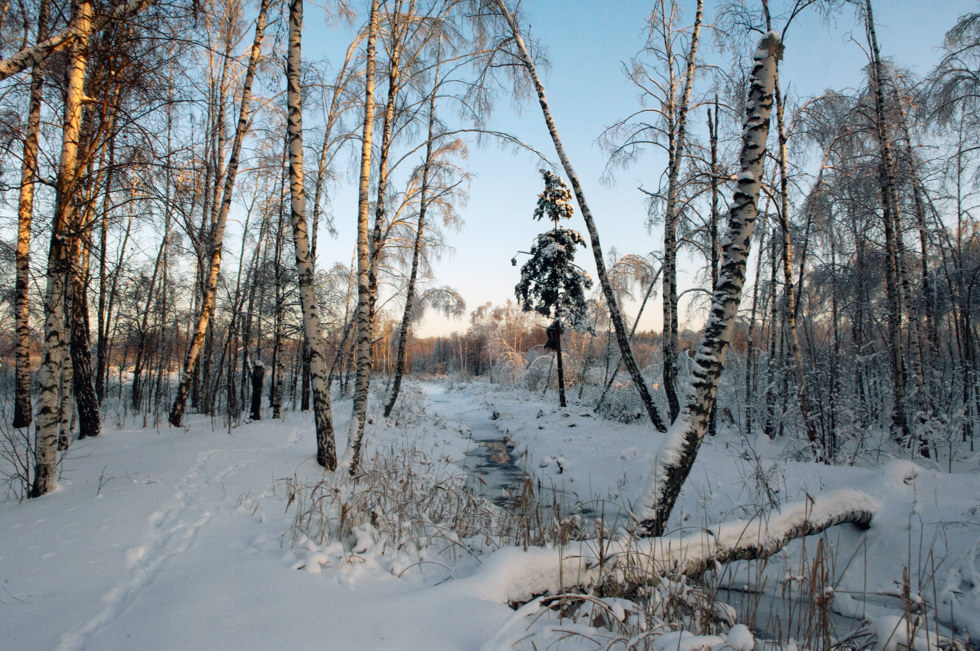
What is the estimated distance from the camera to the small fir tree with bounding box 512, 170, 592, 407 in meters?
16.7

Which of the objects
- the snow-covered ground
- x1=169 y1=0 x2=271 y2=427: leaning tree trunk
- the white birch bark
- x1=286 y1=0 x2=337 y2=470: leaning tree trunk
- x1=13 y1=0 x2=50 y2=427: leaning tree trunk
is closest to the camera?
the snow-covered ground

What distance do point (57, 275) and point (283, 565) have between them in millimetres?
3793

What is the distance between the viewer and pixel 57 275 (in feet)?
13.4

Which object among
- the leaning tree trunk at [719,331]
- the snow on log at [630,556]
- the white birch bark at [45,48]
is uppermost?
the white birch bark at [45,48]

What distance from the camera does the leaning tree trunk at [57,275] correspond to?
406 centimetres

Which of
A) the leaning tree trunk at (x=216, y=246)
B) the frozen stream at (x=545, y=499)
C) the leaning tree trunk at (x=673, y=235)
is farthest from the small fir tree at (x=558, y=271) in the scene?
the leaning tree trunk at (x=216, y=246)

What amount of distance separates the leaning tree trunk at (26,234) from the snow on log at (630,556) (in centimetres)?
521

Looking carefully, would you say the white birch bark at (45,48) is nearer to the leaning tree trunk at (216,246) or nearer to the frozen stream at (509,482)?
the leaning tree trunk at (216,246)

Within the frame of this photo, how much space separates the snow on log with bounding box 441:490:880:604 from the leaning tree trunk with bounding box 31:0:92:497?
180 inches

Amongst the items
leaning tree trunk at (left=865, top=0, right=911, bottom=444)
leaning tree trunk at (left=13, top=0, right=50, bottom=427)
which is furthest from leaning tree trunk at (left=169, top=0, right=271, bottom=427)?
leaning tree trunk at (left=865, top=0, right=911, bottom=444)

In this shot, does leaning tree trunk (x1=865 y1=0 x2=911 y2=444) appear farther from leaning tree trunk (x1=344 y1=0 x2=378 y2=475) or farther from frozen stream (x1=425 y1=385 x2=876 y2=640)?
leaning tree trunk (x1=344 y1=0 x2=378 y2=475)

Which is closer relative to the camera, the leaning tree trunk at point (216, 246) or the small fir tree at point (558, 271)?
the leaning tree trunk at point (216, 246)

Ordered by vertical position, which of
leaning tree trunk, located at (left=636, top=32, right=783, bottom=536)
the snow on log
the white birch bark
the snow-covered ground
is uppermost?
the white birch bark

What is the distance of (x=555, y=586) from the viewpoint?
2.31 m
